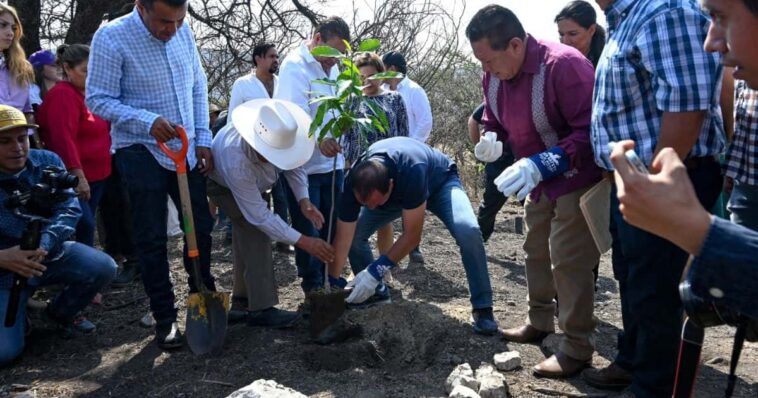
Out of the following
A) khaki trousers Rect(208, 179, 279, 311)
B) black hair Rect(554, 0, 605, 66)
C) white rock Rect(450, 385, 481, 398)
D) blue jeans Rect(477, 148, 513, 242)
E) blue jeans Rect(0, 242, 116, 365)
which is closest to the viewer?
white rock Rect(450, 385, 481, 398)

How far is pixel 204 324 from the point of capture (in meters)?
3.68

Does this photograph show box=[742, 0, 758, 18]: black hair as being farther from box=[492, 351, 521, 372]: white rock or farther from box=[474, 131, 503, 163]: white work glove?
box=[492, 351, 521, 372]: white rock

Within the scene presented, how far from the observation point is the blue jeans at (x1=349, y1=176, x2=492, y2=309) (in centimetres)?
386

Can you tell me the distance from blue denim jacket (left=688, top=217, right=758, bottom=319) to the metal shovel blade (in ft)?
9.42

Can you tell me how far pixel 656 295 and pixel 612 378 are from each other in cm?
81

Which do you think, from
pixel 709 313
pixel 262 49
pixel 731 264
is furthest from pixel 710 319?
pixel 262 49

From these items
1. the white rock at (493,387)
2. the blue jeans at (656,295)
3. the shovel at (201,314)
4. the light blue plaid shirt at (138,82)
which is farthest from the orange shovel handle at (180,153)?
the blue jeans at (656,295)

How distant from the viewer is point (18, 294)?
148 inches

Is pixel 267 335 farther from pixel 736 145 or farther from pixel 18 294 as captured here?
pixel 736 145

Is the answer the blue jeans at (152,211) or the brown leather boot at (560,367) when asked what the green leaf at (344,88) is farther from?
the brown leather boot at (560,367)

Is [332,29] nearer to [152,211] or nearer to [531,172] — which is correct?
[152,211]

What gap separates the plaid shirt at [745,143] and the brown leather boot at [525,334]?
159 centimetres

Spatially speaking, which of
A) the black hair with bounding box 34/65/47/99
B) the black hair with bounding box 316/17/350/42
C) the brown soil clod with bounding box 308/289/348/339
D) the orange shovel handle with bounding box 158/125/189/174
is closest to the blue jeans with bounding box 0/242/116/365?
the orange shovel handle with bounding box 158/125/189/174

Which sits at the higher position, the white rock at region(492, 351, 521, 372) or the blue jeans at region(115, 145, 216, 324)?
the blue jeans at region(115, 145, 216, 324)
